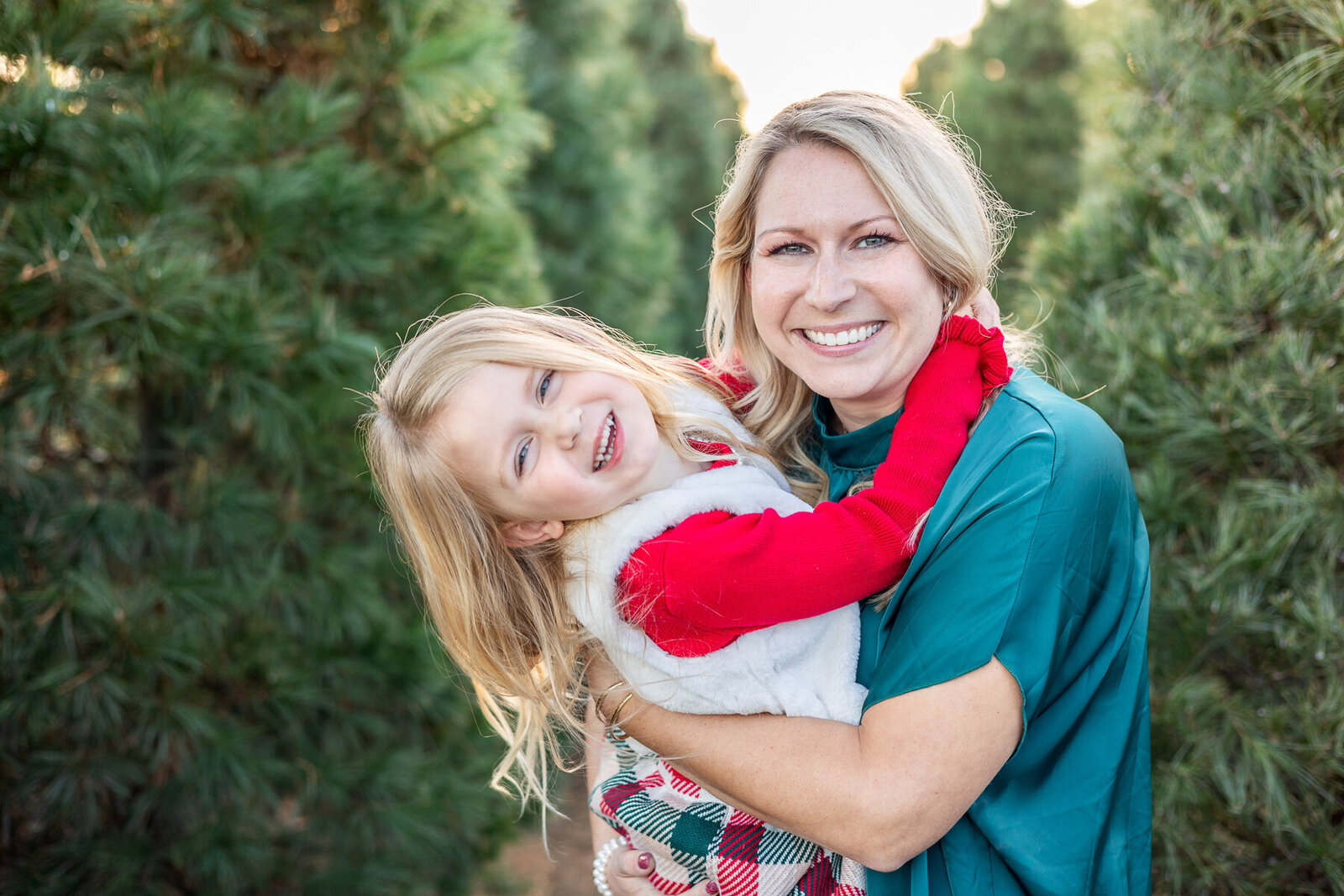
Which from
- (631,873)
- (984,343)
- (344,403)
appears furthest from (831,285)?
(344,403)

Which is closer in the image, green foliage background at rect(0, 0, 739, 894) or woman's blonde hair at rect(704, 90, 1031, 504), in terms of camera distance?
woman's blonde hair at rect(704, 90, 1031, 504)

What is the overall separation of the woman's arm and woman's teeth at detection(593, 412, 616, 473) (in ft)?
1.94

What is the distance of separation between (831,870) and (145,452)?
89.5 inches

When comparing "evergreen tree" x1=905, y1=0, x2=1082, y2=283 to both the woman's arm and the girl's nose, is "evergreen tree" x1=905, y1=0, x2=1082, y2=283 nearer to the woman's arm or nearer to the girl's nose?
the girl's nose

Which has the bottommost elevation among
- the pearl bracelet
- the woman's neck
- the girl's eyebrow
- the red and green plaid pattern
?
the pearl bracelet

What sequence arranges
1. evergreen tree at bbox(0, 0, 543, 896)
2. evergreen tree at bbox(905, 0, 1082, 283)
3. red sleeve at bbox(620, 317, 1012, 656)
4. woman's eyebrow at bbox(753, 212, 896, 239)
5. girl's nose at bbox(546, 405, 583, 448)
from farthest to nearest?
evergreen tree at bbox(905, 0, 1082, 283)
evergreen tree at bbox(0, 0, 543, 896)
girl's nose at bbox(546, 405, 583, 448)
woman's eyebrow at bbox(753, 212, 896, 239)
red sleeve at bbox(620, 317, 1012, 656)

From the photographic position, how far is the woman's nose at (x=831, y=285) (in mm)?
1707

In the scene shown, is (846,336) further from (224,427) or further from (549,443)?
(224,427)

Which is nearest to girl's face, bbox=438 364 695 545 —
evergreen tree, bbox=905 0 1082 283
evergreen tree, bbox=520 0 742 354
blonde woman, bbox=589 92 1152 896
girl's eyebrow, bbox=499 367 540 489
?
girl's eyebrow, bbox=499 367 540 489

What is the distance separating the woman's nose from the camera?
5.60 feet

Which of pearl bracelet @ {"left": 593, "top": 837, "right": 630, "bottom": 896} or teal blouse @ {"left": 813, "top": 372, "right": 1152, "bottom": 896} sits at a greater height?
teal blouse @ {"left": 813, "top": 372, "right": 1152, "bottom": 896}

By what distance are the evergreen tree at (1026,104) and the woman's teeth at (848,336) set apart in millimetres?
6843

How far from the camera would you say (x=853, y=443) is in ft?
6.23

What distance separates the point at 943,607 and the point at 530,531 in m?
0.85
